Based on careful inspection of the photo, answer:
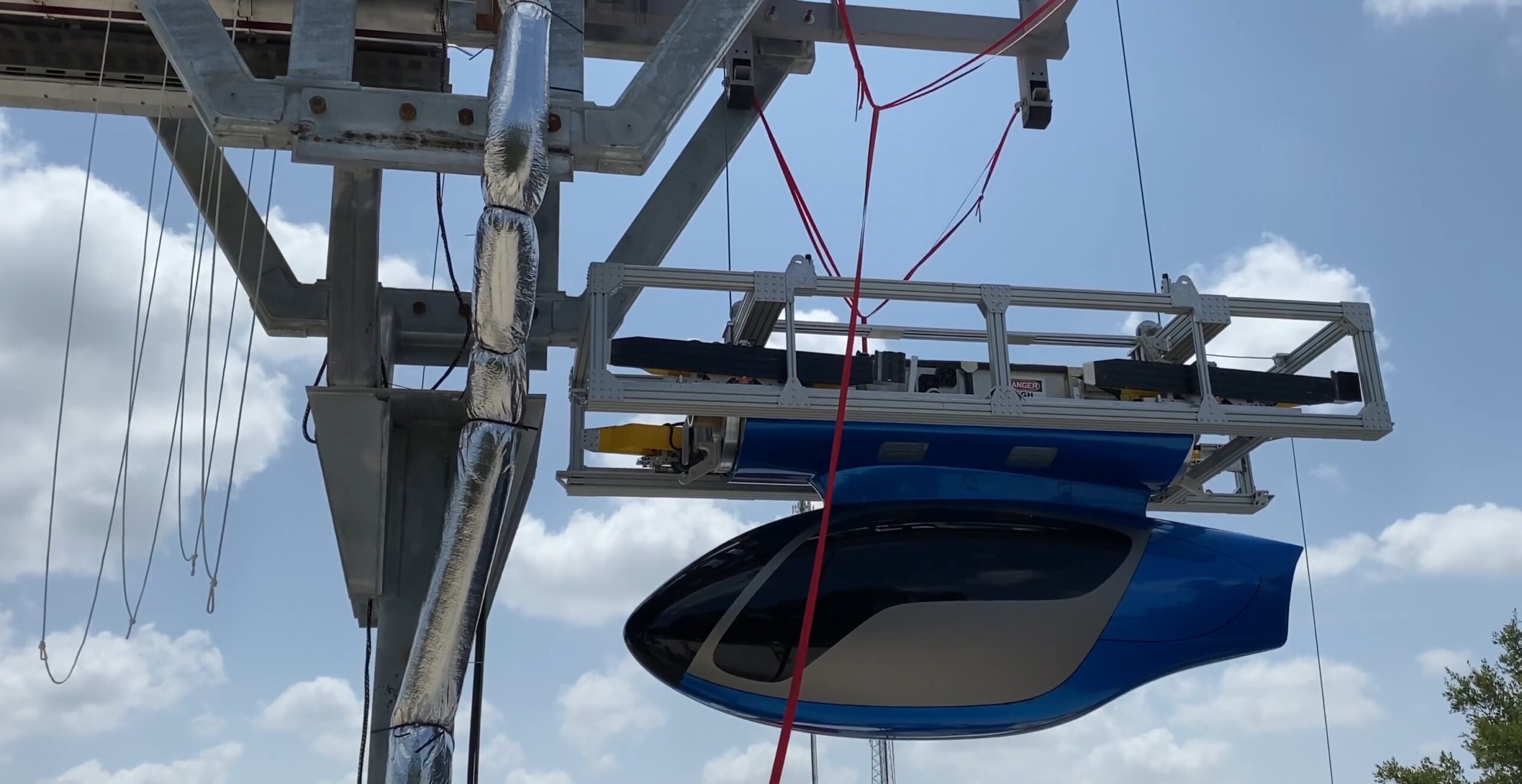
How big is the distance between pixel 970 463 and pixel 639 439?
2106 millimetres

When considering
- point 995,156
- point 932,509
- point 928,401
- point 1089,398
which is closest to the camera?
point 928,401

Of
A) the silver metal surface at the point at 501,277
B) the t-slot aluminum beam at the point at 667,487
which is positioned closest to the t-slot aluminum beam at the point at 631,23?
the t-slot aluminum beam at the point at 667,487

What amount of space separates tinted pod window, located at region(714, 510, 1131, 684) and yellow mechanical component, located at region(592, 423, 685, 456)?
3.75 ft

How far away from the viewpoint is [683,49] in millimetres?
5992

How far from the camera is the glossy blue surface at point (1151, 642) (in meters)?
7.86

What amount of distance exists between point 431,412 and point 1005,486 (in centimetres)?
366

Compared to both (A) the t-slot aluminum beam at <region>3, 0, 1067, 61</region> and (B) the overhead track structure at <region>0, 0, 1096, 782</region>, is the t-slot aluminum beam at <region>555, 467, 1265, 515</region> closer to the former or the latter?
(B) the overhead track structure at <region>0, 0, 1096, 782</region>

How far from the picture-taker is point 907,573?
25.5ft

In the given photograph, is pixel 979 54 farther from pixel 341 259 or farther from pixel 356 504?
pixel 356 504

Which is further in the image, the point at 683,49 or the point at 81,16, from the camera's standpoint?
the point at 81,16

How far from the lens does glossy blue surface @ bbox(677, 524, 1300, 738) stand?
786cm

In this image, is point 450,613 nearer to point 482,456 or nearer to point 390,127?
point 482,456

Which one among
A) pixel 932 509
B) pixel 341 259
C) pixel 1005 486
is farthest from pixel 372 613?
pixel 1005 486

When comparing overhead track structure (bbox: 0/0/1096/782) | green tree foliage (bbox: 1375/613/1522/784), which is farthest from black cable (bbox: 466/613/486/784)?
green tree foliage (bbox: 1375/613/1522/784)
